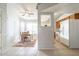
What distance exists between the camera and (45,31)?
529 cm

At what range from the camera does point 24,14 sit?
3.89m

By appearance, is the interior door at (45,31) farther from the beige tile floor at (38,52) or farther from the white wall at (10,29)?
the white wall at (10,29)

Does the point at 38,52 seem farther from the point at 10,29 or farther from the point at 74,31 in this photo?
the point at 74,31

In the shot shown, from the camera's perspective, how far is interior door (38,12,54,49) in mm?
4531

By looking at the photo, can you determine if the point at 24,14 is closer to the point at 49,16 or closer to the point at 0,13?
the point at 0,13

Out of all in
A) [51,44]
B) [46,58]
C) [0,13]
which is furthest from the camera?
[51,44]

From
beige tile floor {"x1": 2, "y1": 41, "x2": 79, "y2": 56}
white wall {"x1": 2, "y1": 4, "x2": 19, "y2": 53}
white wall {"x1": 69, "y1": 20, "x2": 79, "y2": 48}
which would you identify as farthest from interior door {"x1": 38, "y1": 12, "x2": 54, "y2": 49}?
white wall {"x1": 69, "y1": 20, "x2": 79, "y2": 48}

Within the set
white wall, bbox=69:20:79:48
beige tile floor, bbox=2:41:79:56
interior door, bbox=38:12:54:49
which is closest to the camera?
beige tile floor, bbox=2:41:79:56

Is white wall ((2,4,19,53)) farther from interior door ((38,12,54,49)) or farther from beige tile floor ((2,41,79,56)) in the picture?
interior door ((38,12,54,49))

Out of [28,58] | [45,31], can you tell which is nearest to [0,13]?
[28,58]

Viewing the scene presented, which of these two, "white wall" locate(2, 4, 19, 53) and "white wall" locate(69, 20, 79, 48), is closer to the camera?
"white wall" locate(2, 4, 19, 53)

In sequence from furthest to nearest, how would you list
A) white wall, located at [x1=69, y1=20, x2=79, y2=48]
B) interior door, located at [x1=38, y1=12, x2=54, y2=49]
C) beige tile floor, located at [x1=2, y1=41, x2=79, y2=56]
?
white wall, located at [x1=69, y1=20, x2=79, y2=48] → interior door, located at [x1=38, y1=12, x2=54, y2=49] → beige tile floor, located at [x1=2, y1=41, x2=79, y2=56]

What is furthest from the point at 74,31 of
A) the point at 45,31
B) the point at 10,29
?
the point at 10,29

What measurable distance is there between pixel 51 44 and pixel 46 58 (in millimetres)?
2360
